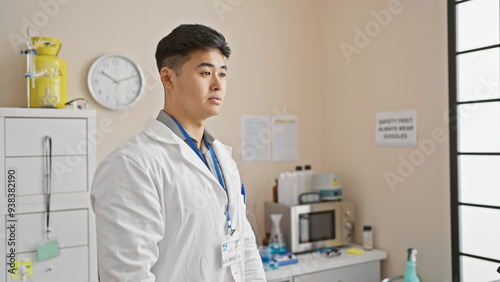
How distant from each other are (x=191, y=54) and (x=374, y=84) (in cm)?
194

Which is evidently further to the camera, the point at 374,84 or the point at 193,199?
the point at 374,84

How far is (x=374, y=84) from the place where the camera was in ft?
10.4

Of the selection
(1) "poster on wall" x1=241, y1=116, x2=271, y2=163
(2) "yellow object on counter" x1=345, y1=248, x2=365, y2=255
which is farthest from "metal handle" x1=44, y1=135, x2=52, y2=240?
(2) "yellow object on counter" x1=345, y1=248, x2=365, y2=255

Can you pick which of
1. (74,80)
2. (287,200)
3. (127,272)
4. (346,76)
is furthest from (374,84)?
(127,272)

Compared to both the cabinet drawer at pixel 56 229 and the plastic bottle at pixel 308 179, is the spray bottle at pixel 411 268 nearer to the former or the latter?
the plastic bottle at pixel 308 179

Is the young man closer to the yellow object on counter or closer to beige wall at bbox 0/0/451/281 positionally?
beige wall at bbox 0/0/451/281

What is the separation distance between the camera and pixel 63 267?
2330mm

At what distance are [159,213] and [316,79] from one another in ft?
8.21

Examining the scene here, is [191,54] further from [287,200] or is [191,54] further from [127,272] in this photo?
[287,200]

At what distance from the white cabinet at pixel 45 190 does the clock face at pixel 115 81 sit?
0.39 m

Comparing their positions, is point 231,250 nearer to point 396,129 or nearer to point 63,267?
point 63,267

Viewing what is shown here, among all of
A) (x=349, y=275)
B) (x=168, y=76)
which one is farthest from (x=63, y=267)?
(x=349, y=275)

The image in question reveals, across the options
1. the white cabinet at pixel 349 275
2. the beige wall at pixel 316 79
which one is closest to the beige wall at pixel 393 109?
the beige wall at pixel 316 79

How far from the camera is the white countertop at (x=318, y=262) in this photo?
2.65 metres
